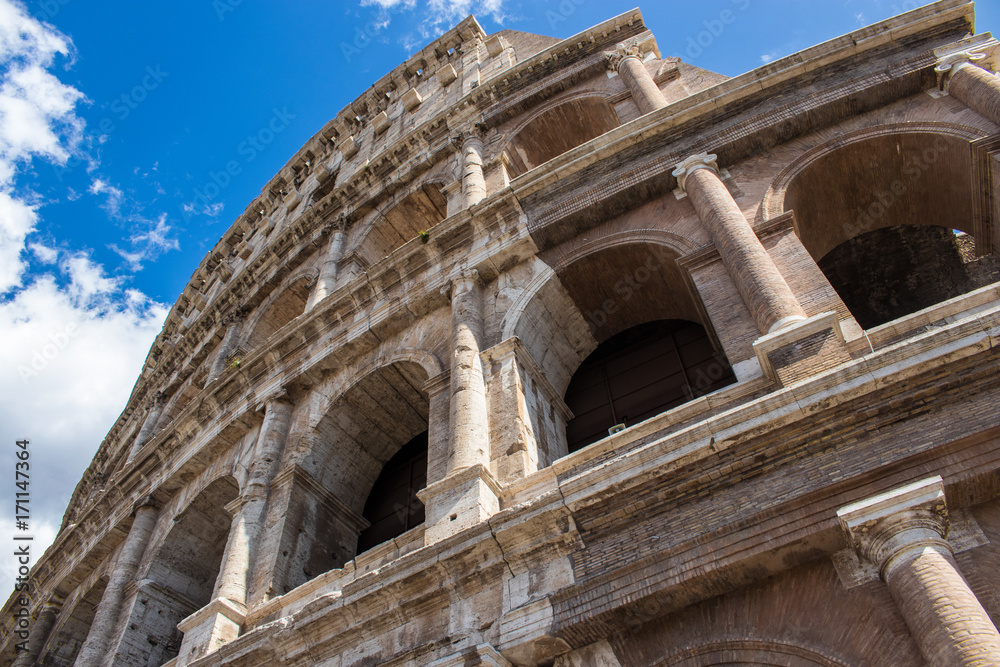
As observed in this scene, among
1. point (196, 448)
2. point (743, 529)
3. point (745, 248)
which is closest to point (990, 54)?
point (745, 248)

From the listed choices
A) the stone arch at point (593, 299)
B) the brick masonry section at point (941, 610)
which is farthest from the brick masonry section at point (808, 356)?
the stone arch at point (593, 299)

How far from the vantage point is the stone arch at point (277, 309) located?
15961 mm

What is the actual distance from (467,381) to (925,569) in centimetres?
493

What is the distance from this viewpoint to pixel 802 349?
20.6 ft

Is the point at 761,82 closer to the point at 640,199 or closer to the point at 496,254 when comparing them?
the point at 640,199

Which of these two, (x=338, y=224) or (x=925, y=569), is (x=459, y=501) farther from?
(x=338, y=224)

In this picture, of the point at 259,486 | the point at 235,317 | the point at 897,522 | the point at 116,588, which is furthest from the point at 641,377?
the point at 235,317

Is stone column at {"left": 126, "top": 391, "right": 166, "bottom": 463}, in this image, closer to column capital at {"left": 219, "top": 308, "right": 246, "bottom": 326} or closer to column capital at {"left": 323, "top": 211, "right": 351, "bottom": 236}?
column capital at {"left": 219, "top": 308, "right": 246, "bottom": 326}

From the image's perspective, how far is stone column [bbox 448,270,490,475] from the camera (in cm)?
754

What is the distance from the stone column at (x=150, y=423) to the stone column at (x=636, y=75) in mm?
12541

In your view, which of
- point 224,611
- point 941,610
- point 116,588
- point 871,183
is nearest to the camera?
point 941,610

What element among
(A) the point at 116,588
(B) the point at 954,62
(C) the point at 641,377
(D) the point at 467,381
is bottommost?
(A) the point at 116,588

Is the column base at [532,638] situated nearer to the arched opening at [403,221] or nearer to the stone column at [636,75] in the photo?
the stone column at [636,75]

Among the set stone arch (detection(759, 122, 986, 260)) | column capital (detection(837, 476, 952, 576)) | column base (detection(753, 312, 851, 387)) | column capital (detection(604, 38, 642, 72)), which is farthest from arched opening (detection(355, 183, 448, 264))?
column capital (detection(837, 476, 952, 576))
